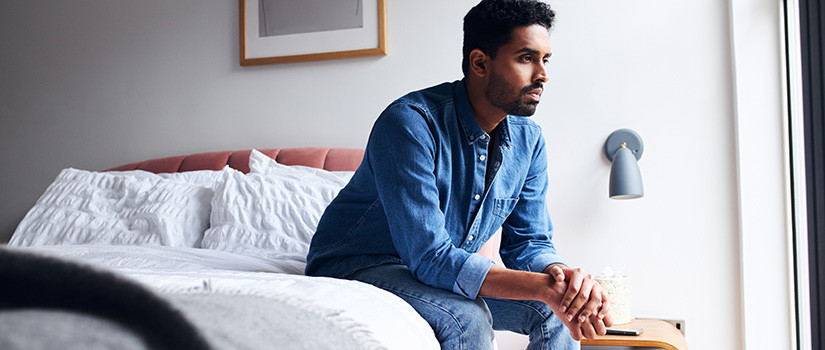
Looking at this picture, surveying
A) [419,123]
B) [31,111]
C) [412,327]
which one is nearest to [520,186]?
[419,123]

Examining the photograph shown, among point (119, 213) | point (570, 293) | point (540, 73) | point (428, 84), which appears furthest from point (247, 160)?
point (570, 293)

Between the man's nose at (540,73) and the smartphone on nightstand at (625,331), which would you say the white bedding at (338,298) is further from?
the smartphone on nightstand at (625,331)

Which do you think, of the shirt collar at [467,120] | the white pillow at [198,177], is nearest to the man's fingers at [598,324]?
the shirt collar at [467,120]

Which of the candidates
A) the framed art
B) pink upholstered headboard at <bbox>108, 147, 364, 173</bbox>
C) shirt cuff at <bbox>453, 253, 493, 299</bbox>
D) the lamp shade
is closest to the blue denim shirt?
shirt cuff at <bbox>453, 253, 493, 299</bbox>

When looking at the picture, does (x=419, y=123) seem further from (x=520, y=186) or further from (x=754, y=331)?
(x=754, y=331)

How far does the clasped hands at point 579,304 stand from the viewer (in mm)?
1169

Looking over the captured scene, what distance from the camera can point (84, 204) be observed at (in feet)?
7.64

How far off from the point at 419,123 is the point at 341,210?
300 mm

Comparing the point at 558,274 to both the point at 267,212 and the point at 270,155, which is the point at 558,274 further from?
the point at 270,155

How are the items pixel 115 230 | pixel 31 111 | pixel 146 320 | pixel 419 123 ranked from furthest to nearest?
pixel 31 111, pixel 115 230, pixel 419 123, pixel 146 320

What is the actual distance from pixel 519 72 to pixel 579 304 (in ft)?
1.87

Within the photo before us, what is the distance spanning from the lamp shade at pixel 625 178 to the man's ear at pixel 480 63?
3.13 feet

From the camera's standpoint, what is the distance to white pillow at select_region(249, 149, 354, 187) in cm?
228

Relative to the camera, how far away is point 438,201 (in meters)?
1.29
